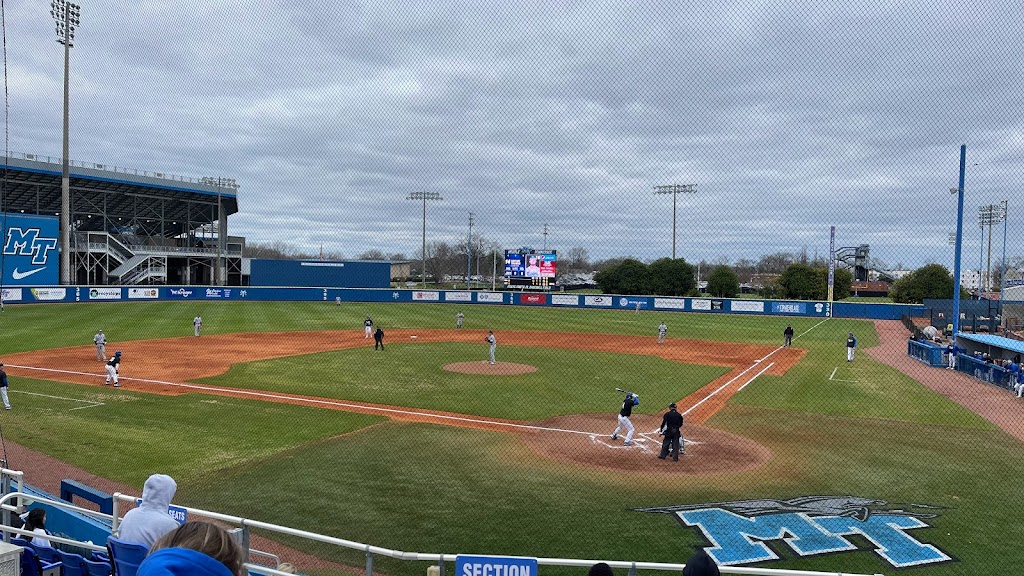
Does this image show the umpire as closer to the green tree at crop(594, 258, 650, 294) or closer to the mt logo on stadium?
the mt logo on stadium

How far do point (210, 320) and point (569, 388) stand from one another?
29.6 metres

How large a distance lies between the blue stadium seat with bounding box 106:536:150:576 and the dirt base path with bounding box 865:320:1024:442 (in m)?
18.9

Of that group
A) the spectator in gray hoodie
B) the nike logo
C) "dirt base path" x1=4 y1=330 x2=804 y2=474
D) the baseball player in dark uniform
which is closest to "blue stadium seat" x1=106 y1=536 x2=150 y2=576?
the spectator in gray hoodie

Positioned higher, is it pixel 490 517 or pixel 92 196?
pixel 92 196

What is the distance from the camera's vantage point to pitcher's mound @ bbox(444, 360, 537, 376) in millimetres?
24719

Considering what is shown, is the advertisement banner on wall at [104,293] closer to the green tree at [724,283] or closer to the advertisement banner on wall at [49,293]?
the advertisement banner on wall at [49,293]

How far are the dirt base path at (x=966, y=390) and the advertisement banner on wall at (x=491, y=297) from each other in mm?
33980

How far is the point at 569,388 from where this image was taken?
21.8 metres

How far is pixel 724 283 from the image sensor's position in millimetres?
63938

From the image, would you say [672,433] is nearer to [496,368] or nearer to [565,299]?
[496,368]

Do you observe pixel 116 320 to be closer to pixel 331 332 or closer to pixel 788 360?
pixel 331 332

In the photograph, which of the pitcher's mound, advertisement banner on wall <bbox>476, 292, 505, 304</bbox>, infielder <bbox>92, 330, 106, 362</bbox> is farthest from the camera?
advertisement banner on wall <bbox>476, 292, 505, 304</bbox>

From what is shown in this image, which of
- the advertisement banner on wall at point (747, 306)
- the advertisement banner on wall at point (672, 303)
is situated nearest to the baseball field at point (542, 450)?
the advertisement banner on wall at point (747, 306)

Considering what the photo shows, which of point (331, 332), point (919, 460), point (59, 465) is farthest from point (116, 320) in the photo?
point (919, 460)
